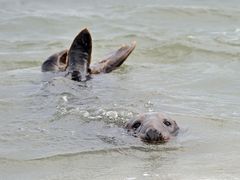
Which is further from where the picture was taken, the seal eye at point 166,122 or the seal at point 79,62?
the seal at point 79,62

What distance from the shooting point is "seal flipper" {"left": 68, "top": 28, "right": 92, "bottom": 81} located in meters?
9.18

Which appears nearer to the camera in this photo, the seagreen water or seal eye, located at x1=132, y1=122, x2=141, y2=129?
the seagreen water

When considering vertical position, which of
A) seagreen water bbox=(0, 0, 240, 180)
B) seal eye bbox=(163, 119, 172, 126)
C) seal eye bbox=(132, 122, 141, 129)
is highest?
seal eye bbox=(163, 119, 172, 126)

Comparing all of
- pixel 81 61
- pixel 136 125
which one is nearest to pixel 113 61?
pixel 81 61

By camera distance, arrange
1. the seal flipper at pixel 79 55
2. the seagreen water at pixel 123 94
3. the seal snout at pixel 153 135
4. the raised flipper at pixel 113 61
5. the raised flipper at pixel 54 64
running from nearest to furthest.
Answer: the seagreen water at pixel 123 94
the seal snout at pixel 153 135
the seal flipper at pixel 79 55
the raised flipper at pixel 54 64
the raised flipper at pixel 113 61

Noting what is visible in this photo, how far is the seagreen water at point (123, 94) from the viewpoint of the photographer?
19.8ft

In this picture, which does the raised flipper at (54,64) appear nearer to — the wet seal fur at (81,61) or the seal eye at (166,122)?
the wet seal fur at (81,61)

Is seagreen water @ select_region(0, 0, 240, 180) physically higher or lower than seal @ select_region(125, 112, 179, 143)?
lower

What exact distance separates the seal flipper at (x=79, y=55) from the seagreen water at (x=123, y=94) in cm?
23

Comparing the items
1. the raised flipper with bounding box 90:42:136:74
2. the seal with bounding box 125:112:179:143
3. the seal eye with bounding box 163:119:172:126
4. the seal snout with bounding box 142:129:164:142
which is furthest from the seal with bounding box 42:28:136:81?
the seal snout with bounding box 142:129:164:142

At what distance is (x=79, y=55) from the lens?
30.1 feet

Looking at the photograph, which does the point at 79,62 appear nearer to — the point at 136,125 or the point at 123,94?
the point at 123,94

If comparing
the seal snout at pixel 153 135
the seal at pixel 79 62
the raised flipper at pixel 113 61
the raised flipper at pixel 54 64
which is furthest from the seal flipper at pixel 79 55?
the seal snout at pixel 153 135

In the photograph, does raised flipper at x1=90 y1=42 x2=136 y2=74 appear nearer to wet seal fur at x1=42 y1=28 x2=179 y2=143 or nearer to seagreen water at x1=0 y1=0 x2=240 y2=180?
wet seal fur at x1=42 y1=28 x2=179 y2=143
